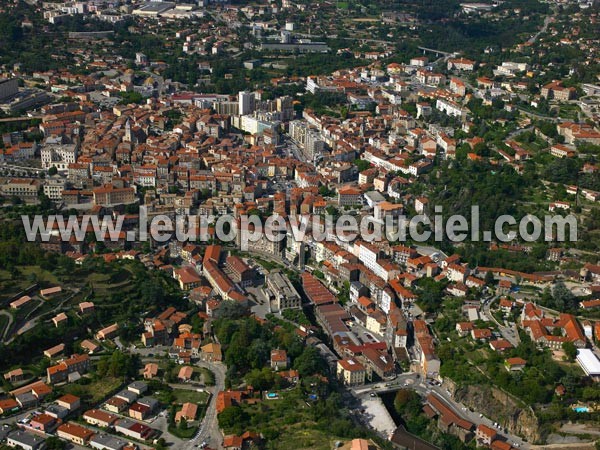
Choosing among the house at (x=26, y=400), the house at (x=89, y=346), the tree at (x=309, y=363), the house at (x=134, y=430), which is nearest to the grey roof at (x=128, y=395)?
the house at (x=134, y=430)

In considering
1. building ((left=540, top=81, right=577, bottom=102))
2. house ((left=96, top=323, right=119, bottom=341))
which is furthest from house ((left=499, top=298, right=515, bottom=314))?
building ((left=540, top=81, right=577, bottom=102))

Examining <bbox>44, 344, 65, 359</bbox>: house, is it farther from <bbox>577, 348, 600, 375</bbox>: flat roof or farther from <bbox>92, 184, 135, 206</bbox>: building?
<bbox>577, 348, 600, 375</bbox>: flat roof

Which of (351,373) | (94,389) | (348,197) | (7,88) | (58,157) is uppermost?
(7,88)

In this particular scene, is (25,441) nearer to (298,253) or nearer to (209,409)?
(209,409)

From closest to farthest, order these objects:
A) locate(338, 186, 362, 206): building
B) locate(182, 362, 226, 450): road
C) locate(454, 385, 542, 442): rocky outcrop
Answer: locate(182, 362, 226, 450): road → locate(454, 385, 542, 442): rocky outcrop → locate(338, 186, 362, 206): building

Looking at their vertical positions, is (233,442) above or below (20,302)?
below

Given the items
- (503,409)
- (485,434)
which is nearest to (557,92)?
(503,409)
